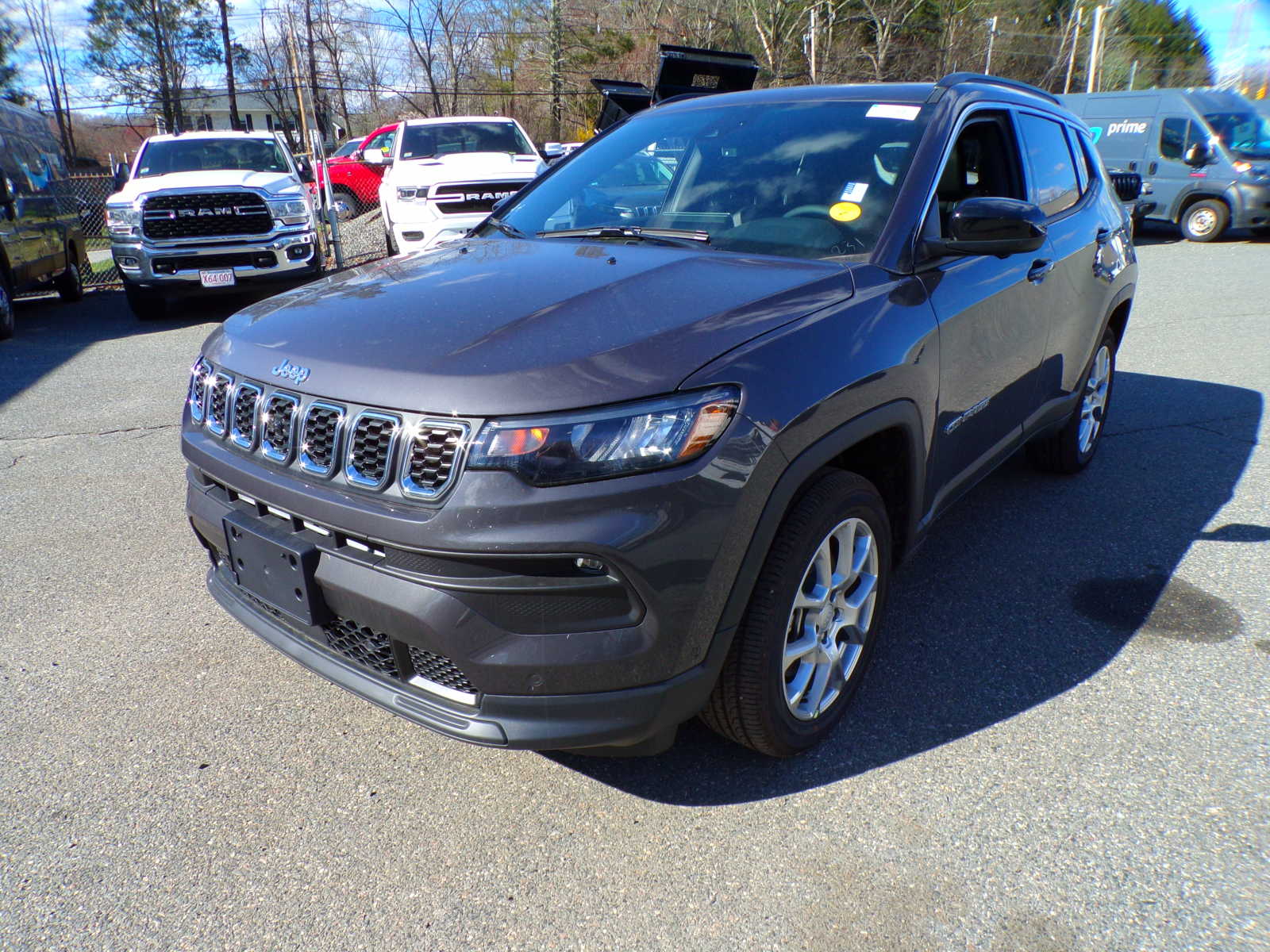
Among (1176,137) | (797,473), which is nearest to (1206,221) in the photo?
(1176,137)

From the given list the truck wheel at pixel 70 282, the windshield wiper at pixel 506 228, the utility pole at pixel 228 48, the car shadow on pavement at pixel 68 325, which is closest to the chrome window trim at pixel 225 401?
the windshield wiper at pixel 506 228

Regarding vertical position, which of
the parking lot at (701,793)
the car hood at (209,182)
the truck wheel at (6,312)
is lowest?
the truck wheel at (6,312)

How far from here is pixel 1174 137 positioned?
1501 centimetres

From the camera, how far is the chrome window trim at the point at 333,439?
2.08 metres

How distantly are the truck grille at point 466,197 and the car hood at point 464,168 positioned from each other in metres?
→ 0.07

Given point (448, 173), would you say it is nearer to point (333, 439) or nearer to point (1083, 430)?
point (1083, 430)

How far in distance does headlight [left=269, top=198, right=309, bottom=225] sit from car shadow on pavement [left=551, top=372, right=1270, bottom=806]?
8.10 metres

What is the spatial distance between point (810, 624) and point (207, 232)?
9182mm

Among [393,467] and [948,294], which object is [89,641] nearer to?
[393,467]

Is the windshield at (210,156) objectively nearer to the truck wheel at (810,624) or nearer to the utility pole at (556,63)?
the truck wheel at (810,624)

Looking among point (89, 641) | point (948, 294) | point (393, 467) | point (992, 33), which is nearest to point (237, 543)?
point (393, 467)

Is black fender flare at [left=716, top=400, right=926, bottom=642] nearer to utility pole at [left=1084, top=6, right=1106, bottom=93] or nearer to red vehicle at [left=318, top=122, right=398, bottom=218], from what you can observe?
red vehicle at [left=318, top=122, right=398, bottom=218]

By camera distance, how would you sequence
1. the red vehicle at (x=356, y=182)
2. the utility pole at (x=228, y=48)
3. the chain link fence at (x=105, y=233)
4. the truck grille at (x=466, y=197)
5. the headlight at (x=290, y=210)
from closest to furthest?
the headlight at (x=290, y=210)
the truck grille at (x=466, y=197)
the chain link fence at (x=105, y=233)
the red vehicle at (x=356, y=182)
the utility pole at (x=228, y=48)

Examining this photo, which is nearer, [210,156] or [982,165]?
[982,165]
